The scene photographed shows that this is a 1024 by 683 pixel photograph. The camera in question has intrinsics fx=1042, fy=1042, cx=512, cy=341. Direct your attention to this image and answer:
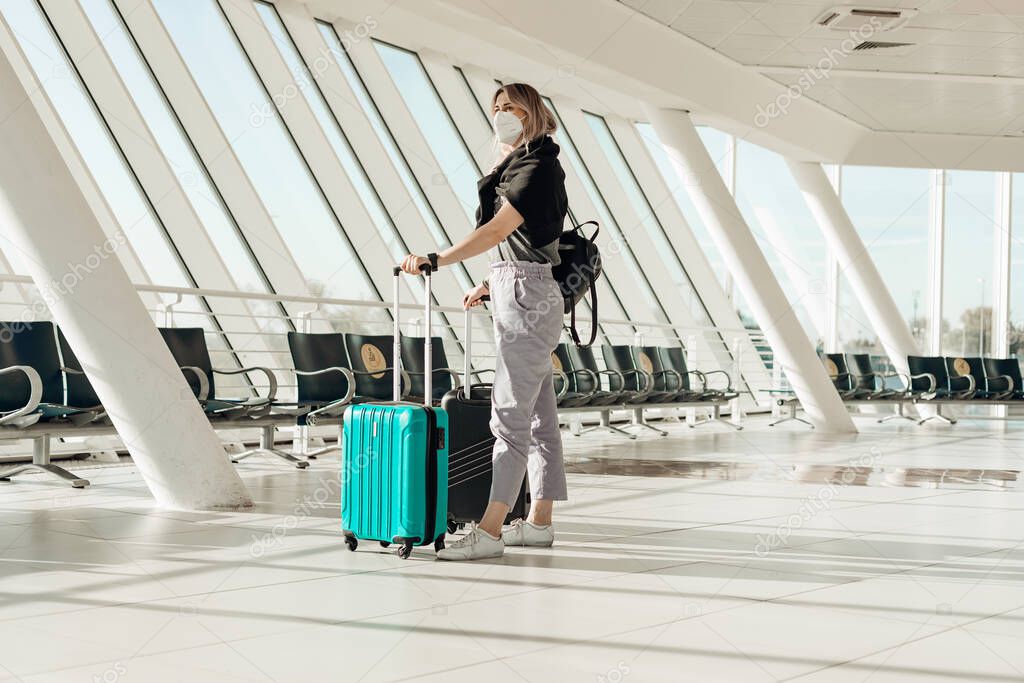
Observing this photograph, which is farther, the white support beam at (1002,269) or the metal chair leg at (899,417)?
the white support beam at (1002,269)

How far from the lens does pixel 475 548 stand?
128 inches

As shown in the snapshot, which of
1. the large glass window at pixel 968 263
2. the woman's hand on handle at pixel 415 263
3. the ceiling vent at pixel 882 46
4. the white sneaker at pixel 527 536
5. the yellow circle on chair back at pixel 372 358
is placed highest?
the ceiling vent at pixel 882 46

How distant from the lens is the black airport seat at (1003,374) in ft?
47.0

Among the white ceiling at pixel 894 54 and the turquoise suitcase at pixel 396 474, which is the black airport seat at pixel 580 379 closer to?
the white ceiling at pixel 894 54

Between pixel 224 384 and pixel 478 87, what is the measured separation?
17.5 ft

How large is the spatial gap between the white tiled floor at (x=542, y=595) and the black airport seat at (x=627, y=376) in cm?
498

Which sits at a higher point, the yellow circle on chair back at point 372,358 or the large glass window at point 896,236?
the large glass window at point 896,236

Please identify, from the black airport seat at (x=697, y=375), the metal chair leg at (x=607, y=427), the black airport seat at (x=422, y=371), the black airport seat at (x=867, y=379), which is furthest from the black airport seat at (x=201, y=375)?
the black airport seat at (x=867, y=379)

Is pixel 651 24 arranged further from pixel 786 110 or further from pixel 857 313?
pixel 857 313

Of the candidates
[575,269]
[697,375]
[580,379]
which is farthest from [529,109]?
[697,375]

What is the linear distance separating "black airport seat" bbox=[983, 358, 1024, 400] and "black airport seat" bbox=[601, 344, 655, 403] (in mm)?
6348

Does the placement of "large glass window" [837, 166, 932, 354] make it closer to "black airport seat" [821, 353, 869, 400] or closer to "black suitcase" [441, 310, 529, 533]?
"black airport seat" [821, 353, 869, 400]

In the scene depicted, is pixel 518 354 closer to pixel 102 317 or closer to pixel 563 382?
pixel 102 317

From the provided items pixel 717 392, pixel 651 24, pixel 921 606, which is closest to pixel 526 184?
pixel 921 606
